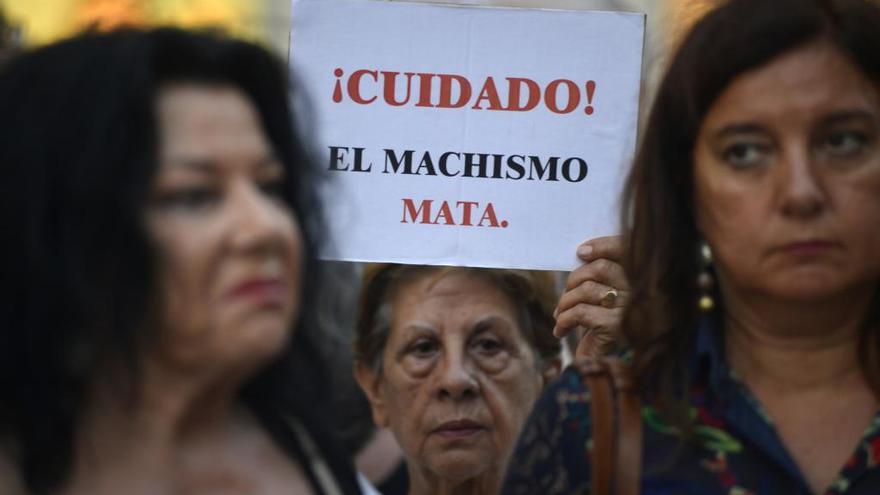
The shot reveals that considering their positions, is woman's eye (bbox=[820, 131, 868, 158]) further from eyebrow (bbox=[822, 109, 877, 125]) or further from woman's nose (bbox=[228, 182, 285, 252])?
woman's nose (bbox=[228, 182, 285, 252])

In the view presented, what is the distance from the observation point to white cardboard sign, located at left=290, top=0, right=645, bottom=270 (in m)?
3.73

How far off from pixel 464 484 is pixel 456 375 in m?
0.28

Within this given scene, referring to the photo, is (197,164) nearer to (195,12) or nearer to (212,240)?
(212,240)

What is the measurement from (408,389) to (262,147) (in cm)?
177

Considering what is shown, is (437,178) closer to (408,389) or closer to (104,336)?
(408,389)

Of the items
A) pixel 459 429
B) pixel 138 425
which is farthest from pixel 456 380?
pixel 138 425

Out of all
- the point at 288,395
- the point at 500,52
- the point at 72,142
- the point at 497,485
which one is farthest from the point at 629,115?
the point at 72,142

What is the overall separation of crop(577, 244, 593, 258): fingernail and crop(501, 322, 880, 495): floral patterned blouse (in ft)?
3.12

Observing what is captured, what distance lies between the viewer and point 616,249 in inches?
143

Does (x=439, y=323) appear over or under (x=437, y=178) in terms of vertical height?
under

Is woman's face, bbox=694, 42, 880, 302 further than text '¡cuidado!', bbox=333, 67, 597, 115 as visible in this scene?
No

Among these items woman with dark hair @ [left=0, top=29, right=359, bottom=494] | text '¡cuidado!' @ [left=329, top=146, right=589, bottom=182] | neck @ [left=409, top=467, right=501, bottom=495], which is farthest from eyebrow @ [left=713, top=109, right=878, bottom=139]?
neck @ [left=409, top=467, right=501, bottom=495]

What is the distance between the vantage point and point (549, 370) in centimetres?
420

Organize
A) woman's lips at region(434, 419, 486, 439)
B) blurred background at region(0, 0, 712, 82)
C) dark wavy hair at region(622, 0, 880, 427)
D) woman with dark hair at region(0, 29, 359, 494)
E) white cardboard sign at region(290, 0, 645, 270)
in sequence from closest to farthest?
woman with dark hair at region(0, 29, 359, 494) → dark wavy hair at region(622, 0, 880, 427) → white cardboard sign at region(290, 0, 645, 270) → woman's lips at region(434, 419, 486, 439) → blurred background at region(0, 0, 712, 82)
